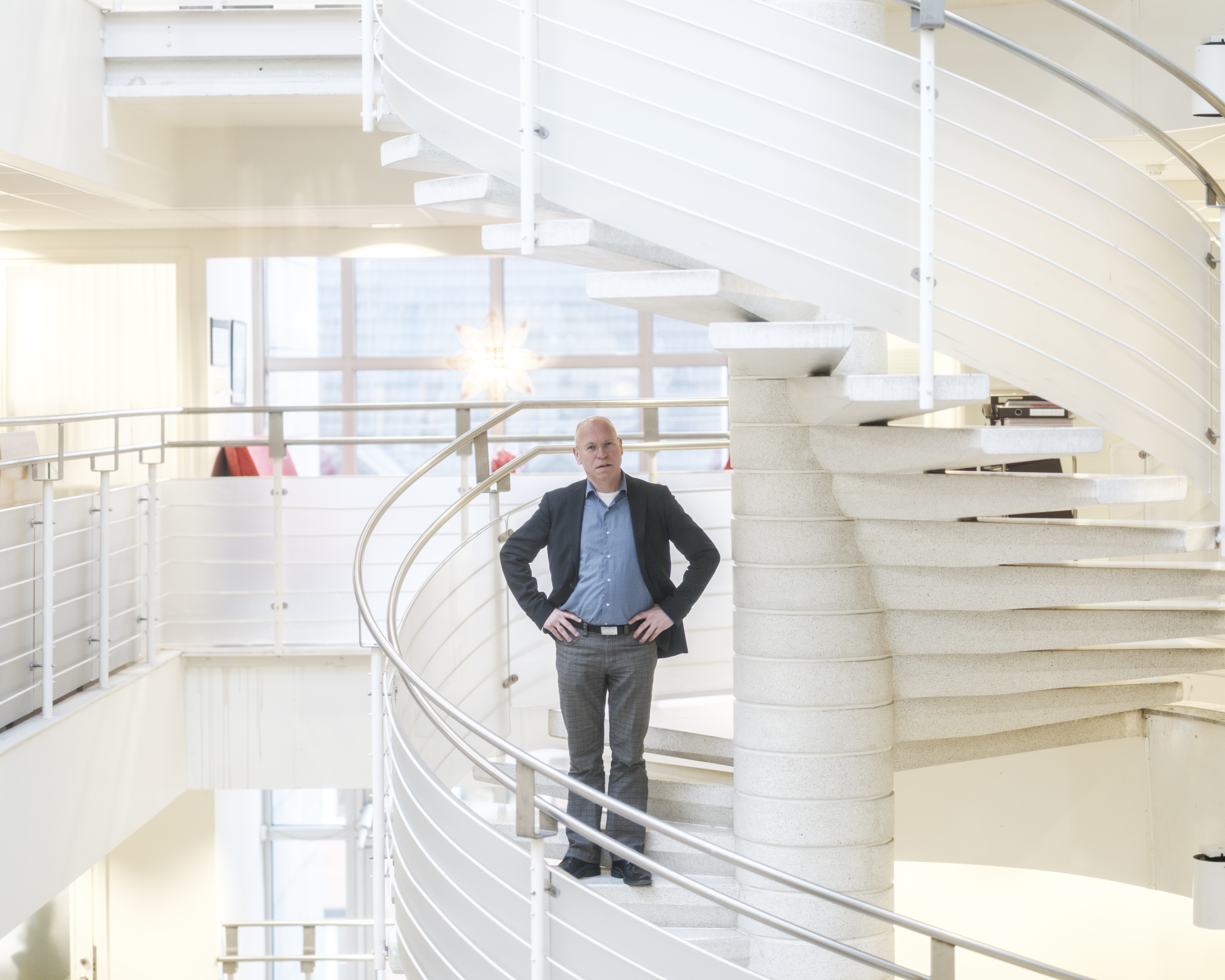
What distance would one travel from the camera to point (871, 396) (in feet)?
8.15

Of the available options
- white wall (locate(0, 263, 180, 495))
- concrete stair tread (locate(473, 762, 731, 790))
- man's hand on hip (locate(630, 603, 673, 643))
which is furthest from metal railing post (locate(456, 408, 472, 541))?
white wall (locate(0, 263, 180, 495))

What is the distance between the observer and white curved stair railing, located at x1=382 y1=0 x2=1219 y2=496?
8.32ft

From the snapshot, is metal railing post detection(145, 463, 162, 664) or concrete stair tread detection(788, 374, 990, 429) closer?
concrete stair tread detection(788, 374, 990, 429)

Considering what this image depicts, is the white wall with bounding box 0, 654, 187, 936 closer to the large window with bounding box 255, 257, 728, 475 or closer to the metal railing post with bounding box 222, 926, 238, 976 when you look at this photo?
the metal railing post with bounding box 222, 926, 238, 976

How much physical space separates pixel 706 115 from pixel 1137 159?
3.45m

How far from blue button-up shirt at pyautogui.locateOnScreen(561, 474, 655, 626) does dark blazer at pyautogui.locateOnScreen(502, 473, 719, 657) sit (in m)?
0.01

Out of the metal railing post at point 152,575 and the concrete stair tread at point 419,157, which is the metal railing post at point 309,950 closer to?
the metal railing post at point 152,575

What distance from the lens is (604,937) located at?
2.60 metres

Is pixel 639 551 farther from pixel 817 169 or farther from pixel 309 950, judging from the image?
pixel 309 950

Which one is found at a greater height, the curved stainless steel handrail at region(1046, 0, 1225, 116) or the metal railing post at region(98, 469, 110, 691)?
the curved stainless steel handrail at region(1046, 0, 1225, 116)

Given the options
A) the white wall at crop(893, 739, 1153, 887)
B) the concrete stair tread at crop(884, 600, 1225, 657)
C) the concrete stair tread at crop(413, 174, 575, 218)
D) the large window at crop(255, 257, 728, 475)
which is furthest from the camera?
the large window at crop(255, 257, 728, 475)

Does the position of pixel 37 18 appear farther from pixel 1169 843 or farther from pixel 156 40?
pixel 1169 843

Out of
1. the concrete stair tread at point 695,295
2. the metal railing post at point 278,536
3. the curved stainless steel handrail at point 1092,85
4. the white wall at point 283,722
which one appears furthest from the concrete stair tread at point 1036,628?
the metal railing post at point 278,536

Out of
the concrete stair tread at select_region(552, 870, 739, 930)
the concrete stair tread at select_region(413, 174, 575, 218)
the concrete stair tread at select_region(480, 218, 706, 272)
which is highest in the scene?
the concrete stair tread at select_region(413, 174, 575, 218)
